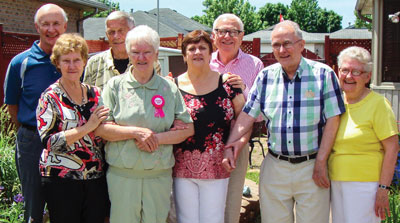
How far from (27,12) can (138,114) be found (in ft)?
38.3

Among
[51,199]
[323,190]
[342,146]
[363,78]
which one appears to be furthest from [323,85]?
[51,199]

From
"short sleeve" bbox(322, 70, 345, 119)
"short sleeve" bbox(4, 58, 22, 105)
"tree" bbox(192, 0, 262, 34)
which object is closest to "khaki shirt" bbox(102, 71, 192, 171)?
"short sleeve" bbox(4, 58, 22, 105)

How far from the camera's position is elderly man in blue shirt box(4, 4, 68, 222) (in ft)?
11.0

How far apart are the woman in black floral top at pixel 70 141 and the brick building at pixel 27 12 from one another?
10.6 m

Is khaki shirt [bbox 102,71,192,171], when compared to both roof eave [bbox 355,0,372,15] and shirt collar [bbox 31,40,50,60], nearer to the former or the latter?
shirt collar [bbox 31,40,50,60]

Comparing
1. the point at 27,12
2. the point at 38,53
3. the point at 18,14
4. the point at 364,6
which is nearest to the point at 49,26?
the point at 38,53

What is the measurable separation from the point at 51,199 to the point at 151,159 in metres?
0.77

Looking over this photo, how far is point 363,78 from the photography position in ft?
9.72

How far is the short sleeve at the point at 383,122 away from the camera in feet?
9.39

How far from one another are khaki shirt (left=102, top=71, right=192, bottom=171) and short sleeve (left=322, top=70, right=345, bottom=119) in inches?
40.2

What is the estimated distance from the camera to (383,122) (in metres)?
2.88

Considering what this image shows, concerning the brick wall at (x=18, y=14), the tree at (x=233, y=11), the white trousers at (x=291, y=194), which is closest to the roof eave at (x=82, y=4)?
the brick wall at (x=18, y=14)

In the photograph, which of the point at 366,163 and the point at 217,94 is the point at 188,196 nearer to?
the point at 217,94

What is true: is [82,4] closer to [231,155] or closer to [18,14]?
[18,14]
